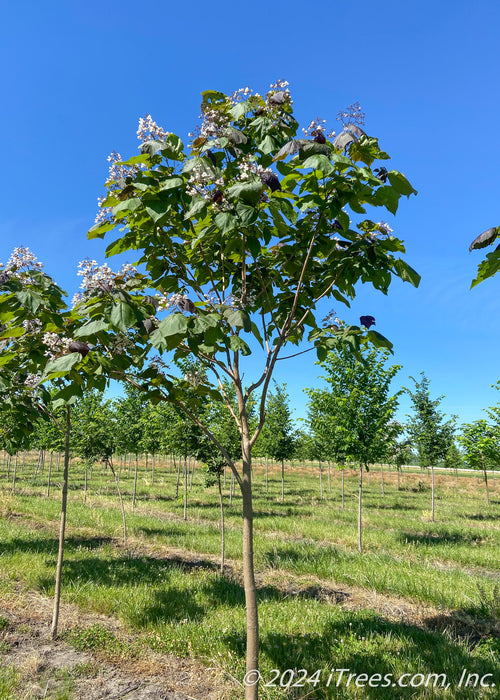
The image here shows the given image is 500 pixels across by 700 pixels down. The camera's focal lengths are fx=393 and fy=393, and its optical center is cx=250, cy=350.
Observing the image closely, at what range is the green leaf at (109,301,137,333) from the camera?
202 centimetres

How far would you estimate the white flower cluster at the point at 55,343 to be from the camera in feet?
9.72

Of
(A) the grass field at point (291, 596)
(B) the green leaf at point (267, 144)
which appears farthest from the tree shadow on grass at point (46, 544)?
(B) the green leaf at point (267, 144)

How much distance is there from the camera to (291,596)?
6523 millimetres

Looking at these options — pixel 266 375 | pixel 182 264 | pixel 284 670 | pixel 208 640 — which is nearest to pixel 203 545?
→ pixel 208 640

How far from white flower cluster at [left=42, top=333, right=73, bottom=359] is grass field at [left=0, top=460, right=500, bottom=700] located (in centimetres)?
312

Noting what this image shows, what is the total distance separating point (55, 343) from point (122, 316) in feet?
4.11

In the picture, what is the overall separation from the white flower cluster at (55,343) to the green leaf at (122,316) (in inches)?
38.2

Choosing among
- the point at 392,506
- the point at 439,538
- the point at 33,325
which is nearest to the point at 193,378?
the point at 33,325

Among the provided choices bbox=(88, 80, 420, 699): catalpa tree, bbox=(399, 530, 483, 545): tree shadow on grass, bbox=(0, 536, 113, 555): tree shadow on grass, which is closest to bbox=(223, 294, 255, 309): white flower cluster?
bbox=(88, 80, 420, 699): catalpa tree

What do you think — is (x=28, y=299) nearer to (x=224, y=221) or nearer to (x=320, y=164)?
(x=224, y=221)

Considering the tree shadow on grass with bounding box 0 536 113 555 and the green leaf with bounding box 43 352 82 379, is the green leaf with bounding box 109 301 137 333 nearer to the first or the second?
the green leaf with bounding box 43 352 82 379

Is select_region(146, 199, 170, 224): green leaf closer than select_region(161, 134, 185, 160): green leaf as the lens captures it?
Yes

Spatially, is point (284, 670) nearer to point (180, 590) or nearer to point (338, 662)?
point (338, 662)

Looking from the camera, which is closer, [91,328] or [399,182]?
[91,328]
